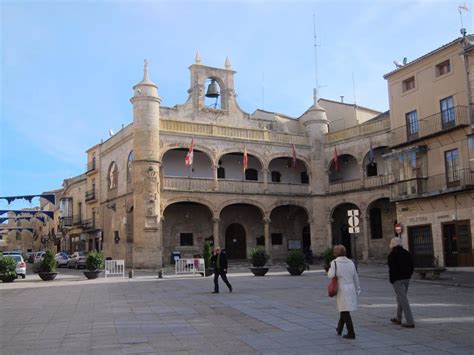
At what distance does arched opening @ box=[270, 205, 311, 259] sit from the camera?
1628 inches

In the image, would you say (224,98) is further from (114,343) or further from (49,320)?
(114,343)

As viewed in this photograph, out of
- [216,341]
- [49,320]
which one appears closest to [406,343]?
[216,341]

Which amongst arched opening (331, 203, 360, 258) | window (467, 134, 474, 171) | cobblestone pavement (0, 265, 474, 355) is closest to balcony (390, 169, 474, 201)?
window (467, 134, 474, 171)

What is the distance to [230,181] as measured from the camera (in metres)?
37.3

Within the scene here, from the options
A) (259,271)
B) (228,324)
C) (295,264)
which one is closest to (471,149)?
(295,264)

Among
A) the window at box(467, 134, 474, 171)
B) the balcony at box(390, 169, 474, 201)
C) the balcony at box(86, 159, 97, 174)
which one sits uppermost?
the balcony at box(86, 159, 97, 174)

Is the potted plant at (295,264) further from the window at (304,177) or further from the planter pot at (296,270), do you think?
the window at (304,177)

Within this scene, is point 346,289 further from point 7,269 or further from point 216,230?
point 216,230

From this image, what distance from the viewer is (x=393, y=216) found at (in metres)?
37.0

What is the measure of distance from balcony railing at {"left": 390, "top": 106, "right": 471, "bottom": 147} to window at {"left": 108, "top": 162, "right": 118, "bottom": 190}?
851 inches

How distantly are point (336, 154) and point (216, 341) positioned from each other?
107 ft

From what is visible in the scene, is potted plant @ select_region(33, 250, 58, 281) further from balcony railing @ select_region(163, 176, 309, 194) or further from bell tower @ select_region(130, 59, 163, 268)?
balcony railing @ select_region(163, 176, 309, 194)

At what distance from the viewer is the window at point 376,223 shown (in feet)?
125

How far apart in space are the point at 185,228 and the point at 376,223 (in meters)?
14.2
